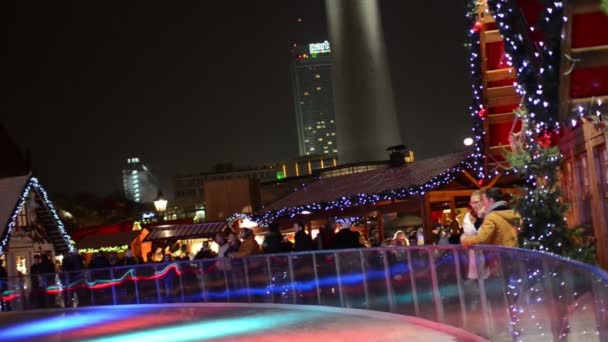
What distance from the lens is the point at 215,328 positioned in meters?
13.7

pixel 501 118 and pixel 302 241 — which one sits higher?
pixel 501 118

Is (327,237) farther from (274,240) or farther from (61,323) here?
(61,323)

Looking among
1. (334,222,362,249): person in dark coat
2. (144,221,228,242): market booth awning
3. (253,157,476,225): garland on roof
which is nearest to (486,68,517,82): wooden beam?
(334,222,362,249): person in dark coat

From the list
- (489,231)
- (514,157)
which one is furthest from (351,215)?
(489,231)

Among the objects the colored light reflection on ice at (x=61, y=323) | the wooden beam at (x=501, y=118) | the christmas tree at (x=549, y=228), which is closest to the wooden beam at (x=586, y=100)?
the christmas tree at (x=549, y=228)

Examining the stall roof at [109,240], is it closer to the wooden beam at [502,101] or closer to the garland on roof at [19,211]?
the garland on roof at [19,211]

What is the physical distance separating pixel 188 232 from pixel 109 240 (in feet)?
40.3

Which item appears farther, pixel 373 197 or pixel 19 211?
pixel 19 211

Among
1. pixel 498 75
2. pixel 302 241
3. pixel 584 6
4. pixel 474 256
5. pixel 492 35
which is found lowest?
pixel 302 241

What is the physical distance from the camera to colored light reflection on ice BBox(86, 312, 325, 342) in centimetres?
1284

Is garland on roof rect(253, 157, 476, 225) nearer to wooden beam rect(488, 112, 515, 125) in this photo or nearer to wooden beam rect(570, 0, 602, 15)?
wooden beam rect(488, 112, 515, 125)

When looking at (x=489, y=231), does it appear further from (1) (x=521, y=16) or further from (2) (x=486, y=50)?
(2) (x=486, y=50)

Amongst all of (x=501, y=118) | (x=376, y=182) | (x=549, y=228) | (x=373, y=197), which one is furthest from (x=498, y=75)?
(x=376, y=182)

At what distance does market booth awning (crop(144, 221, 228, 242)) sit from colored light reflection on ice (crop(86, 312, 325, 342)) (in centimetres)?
2406
